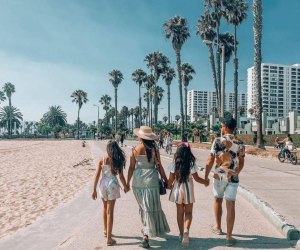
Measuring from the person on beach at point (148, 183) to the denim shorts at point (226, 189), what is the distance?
0.93 meters

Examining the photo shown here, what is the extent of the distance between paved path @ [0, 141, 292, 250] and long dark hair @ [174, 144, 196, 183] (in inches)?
40.0

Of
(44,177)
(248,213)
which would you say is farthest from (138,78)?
(248,213)

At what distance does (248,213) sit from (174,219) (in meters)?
1.67

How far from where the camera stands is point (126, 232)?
6113 millimetres

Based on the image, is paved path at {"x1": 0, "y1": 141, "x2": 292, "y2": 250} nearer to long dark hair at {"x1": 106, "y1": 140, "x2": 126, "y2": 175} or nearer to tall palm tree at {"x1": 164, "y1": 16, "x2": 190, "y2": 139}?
long dark hair at {"x1": 106, "y1": 140, "x2": 126, "y2": 175}

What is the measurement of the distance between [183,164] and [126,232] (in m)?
1.65

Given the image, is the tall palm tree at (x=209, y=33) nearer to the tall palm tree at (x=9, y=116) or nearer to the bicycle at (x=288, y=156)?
the bicycle at (x=288, y=156)

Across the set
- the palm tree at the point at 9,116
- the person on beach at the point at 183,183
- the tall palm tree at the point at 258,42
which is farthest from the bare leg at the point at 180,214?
the palm tree at the point at 9,116

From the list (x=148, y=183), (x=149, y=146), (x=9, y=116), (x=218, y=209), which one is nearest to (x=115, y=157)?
(x=149, y=146)

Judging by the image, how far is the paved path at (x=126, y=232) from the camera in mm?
5445

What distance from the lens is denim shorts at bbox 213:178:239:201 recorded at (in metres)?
5.46

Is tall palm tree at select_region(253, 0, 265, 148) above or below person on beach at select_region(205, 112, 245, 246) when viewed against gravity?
above

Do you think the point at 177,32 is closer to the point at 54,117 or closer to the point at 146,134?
the point at 146,134

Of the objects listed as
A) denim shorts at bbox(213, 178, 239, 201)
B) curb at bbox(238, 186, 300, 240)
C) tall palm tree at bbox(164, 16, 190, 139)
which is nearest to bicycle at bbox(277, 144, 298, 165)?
curb at bbox(238, 186, 300, 240)
